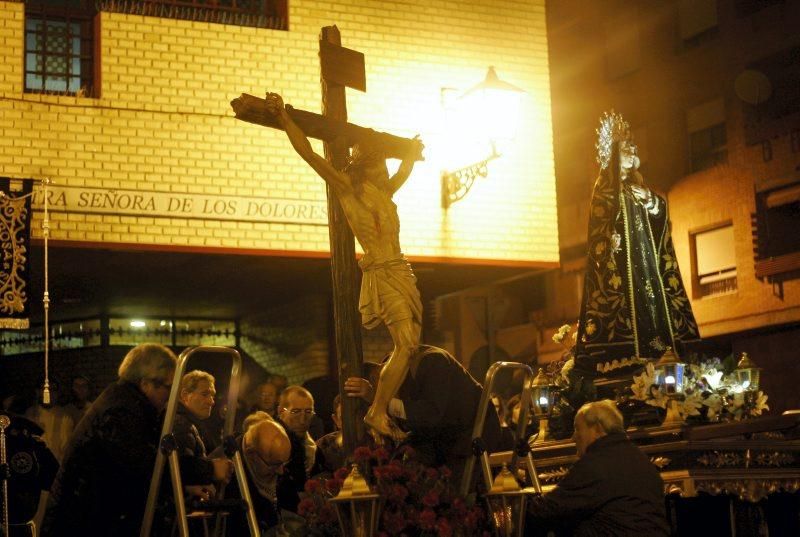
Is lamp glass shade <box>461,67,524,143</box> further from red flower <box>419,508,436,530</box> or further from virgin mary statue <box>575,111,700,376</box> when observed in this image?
red flower <box>419,508,436,530</box>

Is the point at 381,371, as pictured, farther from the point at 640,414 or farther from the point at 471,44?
the point at 471,44

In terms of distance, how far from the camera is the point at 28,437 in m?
9.48

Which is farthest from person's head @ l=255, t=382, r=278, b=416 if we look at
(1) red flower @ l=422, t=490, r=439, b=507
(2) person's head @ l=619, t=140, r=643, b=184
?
(1) red flower @ l=422, t=490, r=439, b=507

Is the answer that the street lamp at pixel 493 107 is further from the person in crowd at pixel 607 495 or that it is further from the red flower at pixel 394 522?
the red flower at pixel 394 522

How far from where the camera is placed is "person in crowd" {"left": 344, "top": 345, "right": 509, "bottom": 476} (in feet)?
24.4

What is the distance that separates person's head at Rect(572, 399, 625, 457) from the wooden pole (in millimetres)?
1332

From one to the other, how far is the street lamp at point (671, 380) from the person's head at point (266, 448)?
261 centimetres

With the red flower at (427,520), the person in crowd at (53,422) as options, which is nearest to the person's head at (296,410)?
the red flower at (427,520)

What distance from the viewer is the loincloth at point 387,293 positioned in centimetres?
751

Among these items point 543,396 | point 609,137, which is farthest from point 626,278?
point 609,137

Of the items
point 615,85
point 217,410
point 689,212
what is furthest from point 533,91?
point 615,85

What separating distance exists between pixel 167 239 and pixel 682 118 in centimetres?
1911

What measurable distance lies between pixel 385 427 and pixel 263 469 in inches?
60.7

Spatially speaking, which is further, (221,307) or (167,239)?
(221,307)
